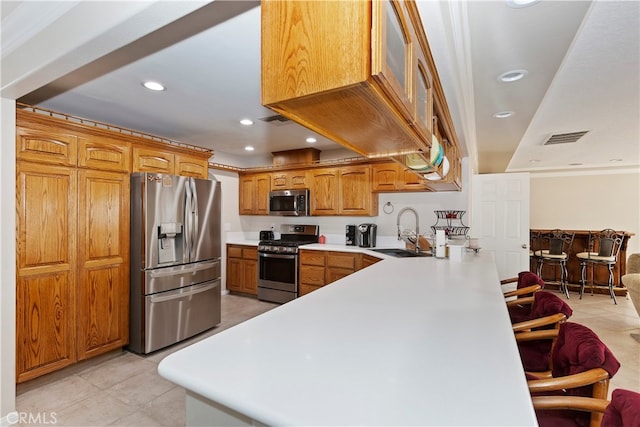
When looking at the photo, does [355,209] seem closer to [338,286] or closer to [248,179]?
[248,179]

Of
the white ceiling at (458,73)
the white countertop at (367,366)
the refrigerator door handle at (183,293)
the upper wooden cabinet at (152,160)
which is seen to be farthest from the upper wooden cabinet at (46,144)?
the white countertop at (367,366)

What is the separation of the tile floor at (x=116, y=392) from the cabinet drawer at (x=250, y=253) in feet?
5.51

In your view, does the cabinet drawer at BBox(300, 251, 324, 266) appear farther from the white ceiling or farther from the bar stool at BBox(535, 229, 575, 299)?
the bar stool at BBox(535, 229, 575, 299)

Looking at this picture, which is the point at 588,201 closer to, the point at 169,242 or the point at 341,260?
the point at 341,260

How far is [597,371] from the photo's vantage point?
1052 millimetres

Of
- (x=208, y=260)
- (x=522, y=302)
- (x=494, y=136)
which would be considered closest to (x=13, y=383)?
(x=208, y=260)

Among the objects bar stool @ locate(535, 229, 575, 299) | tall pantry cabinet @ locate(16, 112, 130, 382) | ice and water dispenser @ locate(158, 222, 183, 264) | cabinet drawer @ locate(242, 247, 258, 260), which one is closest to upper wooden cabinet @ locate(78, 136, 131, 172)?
tall pantry cabinet @ locate(16, 112, 130, 382)

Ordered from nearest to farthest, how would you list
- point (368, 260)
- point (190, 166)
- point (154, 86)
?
point (154, 86) → point (190, 166) → point (368, 260)

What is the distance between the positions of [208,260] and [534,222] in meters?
7.48

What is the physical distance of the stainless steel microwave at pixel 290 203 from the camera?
4.84 meters

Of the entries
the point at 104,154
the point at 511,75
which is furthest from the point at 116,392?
the point at 511,75

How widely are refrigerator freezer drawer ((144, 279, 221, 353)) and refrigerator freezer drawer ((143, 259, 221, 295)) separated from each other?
2.3 inches

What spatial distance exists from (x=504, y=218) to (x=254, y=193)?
3.95 meters

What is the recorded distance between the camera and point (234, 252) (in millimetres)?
5234
